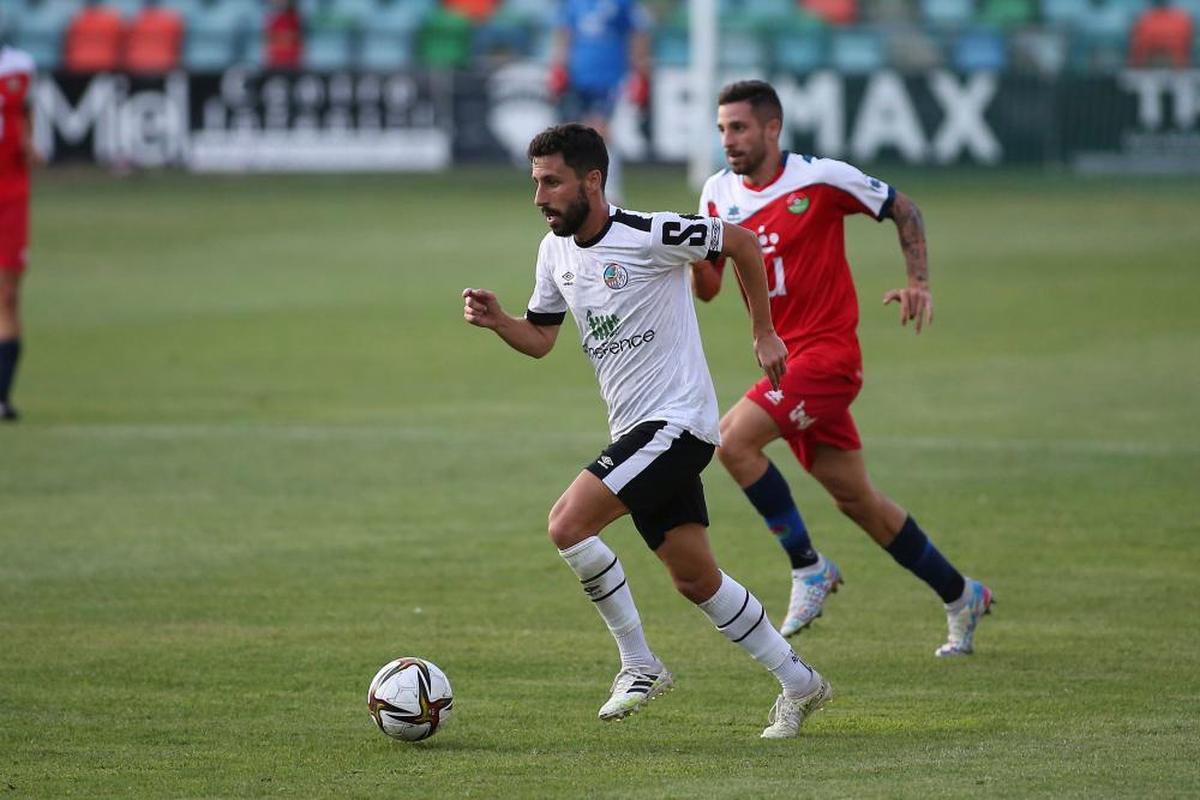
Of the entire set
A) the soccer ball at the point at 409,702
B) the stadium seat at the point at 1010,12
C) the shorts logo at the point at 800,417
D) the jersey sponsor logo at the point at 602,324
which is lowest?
the soccer ball at the point at 409,702

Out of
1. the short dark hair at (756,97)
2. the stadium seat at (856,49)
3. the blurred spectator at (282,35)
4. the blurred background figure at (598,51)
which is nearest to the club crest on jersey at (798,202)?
the short dark hair at (756,97)

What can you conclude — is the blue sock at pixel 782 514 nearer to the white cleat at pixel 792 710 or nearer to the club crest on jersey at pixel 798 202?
the club crest on jersey at pixel 798 202

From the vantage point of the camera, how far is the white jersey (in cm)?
625

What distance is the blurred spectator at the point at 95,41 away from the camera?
32.4 m

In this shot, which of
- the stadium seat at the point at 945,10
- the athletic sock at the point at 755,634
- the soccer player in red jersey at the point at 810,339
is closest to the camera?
the athletic sock at the point at 755,634

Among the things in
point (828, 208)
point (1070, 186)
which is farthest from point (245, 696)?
point (1070, 186)

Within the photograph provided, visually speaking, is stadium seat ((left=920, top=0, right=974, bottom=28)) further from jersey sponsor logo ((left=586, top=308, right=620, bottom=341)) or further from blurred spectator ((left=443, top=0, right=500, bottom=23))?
jersey sponsor logo ((left=586, top=308, right=620, bottom=341))

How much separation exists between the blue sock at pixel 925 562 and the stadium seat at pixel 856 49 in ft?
76.1

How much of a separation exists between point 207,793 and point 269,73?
79.4ft

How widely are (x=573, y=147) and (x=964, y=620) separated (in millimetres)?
2695

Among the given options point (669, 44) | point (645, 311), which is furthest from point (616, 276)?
point (669, 44)

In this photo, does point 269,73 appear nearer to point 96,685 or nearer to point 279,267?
point 279,267

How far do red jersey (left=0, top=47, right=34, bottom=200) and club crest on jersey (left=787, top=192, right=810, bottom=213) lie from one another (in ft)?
24.2

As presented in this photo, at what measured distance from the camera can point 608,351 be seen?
6.37 metres
